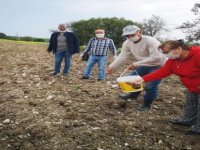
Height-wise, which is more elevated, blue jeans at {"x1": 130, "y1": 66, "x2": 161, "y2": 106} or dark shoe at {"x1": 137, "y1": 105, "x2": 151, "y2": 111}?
blue jeans at {"x1": 130, "y1": 66, "x2": 161, "y2": 106}

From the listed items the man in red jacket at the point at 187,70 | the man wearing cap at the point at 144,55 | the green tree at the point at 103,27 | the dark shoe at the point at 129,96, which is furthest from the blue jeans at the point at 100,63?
the green tree at the point at 103,27

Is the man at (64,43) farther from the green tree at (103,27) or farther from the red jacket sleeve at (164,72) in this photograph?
the green tree at (103,27)

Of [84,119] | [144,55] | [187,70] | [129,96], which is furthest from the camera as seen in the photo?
[129,96]

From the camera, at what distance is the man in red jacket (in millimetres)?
5551

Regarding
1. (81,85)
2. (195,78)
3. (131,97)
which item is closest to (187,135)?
(195,78)

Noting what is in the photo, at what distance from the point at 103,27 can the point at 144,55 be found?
19104mm

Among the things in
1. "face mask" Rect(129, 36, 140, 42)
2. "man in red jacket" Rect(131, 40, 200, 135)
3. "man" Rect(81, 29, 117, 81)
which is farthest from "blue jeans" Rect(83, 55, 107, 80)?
"man in red jacket" Rect(131, 40, 200, 135)

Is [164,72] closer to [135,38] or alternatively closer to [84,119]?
[135,38]

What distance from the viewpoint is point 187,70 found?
18.6 feet

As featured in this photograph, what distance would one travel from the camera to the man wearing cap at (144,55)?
6641mm

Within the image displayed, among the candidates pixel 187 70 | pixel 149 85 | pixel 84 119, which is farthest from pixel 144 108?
pixel 187 70

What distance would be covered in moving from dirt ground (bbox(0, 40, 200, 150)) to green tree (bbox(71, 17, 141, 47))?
15789 mm

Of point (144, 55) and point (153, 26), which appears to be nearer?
point (144, 55)

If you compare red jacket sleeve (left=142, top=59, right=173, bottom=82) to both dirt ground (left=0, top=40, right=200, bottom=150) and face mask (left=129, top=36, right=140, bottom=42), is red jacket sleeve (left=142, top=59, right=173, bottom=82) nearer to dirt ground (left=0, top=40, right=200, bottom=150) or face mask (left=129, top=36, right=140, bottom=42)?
dirt ground (left=0, top=40, right=200, bottom=150)
